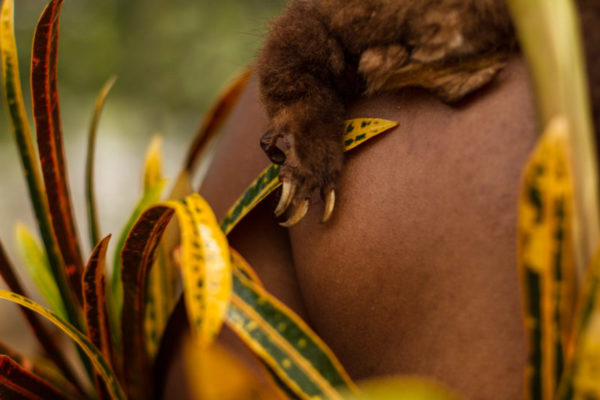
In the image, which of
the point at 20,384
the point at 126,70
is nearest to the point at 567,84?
the point at 20,384

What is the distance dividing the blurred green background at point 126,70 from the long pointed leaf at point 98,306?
2489 mm

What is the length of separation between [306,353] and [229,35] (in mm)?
2976

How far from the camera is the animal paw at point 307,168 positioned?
0.44m

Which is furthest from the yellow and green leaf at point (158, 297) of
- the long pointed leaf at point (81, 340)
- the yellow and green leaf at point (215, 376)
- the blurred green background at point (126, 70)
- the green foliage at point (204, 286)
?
the blurred green background at point (126, 70)

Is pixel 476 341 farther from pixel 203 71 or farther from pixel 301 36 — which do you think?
pixel 203 71

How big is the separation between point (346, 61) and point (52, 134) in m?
0.34

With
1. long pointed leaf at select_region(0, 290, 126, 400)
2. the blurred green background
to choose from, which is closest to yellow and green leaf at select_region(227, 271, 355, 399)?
long pointed leaf at select_region(0, 290, 126, 400)

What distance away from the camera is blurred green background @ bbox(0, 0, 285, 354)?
297cm

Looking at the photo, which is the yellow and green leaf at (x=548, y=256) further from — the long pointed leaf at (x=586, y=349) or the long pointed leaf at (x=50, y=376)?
the long pointed leaf at (x=50, y=376)

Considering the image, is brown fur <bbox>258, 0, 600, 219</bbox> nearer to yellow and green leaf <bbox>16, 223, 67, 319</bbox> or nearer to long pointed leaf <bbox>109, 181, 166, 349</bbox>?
long pointed leaf <bbox>109, 181, 166, 349</bbox>

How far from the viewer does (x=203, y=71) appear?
312cm

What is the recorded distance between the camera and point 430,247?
0.41 m

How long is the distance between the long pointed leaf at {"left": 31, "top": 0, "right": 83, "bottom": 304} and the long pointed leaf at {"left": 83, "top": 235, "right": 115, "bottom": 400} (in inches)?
3.7

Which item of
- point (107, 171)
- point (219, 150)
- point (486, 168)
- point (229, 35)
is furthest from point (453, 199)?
point (107, 171)
